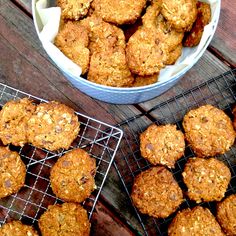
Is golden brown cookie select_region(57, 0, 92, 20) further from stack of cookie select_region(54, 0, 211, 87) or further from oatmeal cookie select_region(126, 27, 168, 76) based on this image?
oatmeal cookie select_region(126, 27, 168, 76)

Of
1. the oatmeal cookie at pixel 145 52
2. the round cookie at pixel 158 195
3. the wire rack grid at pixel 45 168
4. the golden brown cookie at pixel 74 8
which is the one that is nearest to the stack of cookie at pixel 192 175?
the round cookie at pixel 158 195

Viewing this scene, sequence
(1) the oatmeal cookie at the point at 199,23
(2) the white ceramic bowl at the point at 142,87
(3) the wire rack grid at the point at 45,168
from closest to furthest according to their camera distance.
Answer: (2) the white ceramic bowl at the point at 142,87 → (1) the oatmeal cookie at the point at 199,23 → (3) the wire rack grid at the point at 45,168

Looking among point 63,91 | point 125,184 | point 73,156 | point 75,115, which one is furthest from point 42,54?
point 125,184

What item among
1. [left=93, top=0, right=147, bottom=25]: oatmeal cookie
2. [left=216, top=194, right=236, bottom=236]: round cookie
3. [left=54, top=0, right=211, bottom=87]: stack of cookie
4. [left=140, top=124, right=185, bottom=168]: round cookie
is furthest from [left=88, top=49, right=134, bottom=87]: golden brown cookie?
[left=216, top=194, right=236, bottom=236]: round cookie

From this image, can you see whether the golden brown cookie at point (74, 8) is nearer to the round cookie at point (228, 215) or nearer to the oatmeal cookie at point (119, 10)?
the oatmeal cookie at point (119, 10)

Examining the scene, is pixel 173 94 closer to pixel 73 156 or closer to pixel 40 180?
pixel 73 156
